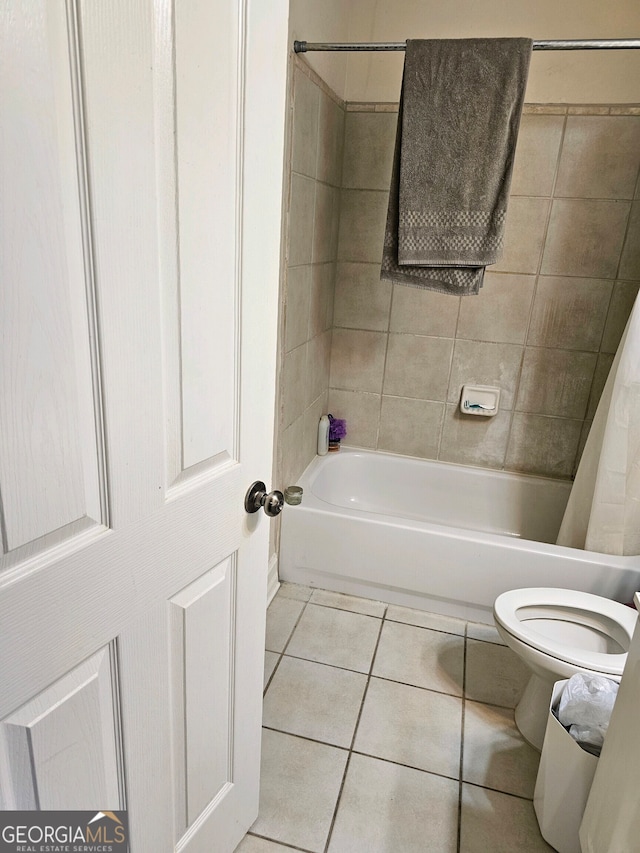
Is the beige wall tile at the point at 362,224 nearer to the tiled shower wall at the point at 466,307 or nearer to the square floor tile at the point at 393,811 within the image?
the tiled shower wall at the point at 466,307

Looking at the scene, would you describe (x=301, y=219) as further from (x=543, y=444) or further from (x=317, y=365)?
(x=543, y=444)

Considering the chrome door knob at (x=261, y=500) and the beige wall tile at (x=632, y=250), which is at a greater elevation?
the beige wall tile at (x=632, y=250)

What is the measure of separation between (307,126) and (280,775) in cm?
197

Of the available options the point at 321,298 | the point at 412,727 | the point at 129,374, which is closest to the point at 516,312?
the point at 321,298

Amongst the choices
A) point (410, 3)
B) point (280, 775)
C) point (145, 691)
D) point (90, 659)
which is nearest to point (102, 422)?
point (90, 659)

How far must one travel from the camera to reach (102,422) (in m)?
0.69

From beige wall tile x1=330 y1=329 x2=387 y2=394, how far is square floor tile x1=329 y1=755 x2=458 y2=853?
1.58 metres

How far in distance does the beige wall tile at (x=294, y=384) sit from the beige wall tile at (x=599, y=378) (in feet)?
3.99

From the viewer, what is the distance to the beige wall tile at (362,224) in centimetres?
247

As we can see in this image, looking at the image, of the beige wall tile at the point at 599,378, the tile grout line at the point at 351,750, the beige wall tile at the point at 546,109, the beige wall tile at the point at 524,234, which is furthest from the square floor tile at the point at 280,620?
the beige wall tile at the point at 546,109

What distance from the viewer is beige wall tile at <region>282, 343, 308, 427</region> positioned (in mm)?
2070

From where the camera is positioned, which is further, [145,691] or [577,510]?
[577,510]

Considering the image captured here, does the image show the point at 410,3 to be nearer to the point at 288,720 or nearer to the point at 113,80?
the point at 113,80

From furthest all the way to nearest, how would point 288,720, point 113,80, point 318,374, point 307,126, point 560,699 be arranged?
point 318,374
point 307,126
point 288,720
point 560,699
point 113,80
